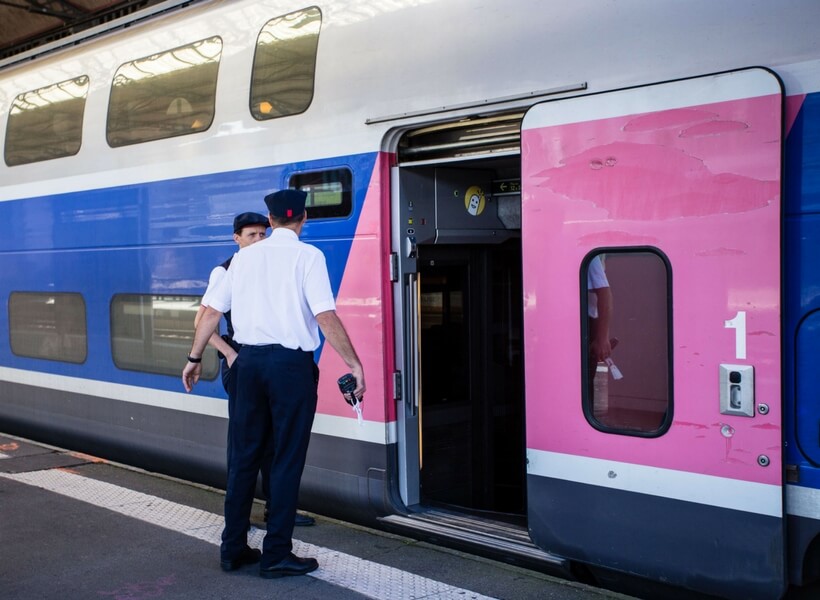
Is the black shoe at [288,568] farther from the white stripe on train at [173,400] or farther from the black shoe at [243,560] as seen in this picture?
the white stripe on train at [173,400]

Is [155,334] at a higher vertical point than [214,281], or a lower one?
lower

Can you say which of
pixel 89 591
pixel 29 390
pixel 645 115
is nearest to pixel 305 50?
pixel 645 115

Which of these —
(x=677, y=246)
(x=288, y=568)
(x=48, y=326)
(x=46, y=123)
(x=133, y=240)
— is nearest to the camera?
(x=677, y=246)

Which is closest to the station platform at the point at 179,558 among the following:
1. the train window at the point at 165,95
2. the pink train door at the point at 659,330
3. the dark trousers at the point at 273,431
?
the dark trousers at the point at 273,431

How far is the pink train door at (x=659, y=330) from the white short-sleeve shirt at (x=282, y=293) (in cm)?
100

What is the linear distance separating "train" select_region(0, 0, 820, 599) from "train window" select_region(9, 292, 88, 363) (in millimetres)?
27

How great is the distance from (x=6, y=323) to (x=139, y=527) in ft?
12.1

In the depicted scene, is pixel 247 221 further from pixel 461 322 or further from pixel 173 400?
pixel 173 400

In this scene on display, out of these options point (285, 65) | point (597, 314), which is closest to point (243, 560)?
point (597, 314)

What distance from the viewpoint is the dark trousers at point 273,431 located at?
451cm

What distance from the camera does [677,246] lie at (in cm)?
396

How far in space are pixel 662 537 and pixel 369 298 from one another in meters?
2.05

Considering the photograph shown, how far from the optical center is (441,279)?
19.1 ft

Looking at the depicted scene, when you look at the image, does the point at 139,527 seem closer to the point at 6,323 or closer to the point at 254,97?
the point at 254,97
